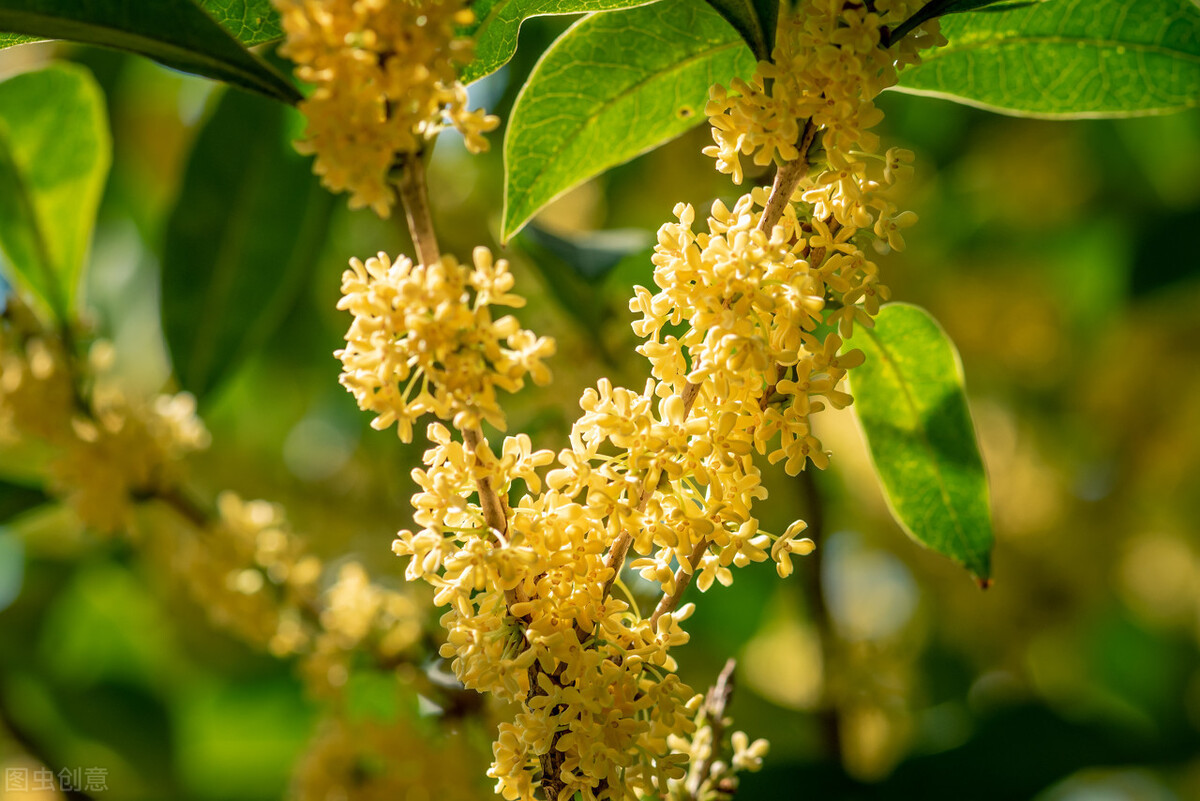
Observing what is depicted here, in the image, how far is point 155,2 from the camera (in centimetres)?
86

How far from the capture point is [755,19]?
3.09 ft

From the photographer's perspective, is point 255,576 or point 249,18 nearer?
point 249,18

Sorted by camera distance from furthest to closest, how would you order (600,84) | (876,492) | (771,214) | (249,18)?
(876,492), (600,84), (249,18), (771,214)

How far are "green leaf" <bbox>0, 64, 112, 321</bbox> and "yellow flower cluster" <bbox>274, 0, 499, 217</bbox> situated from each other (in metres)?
1.21

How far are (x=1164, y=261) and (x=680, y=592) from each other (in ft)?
7.54

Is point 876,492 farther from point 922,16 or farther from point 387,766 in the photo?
point 922,16

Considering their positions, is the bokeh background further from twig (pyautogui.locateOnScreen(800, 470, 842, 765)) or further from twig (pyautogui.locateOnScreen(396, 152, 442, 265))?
twig (pyautogui.locateOnScreen(396, 152, 442, 265))

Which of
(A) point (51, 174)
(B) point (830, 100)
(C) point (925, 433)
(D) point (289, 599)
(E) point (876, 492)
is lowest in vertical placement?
(E) point (876, 492)

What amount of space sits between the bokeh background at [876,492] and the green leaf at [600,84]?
0.84 m

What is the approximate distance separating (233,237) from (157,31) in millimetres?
975

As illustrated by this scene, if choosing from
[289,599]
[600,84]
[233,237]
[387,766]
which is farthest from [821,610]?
[233,237]

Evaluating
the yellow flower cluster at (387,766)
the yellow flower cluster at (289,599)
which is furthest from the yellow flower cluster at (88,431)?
the yellow flower cluster at (387,766)

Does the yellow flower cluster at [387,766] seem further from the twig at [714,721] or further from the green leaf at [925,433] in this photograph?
the green leaf at [925,433]

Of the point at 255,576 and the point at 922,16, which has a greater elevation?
the point at 922,16
